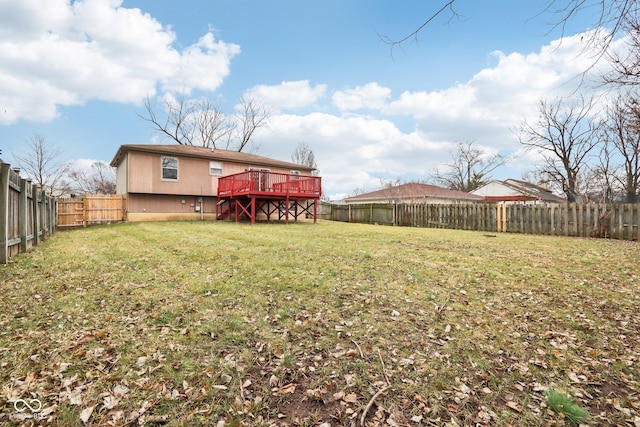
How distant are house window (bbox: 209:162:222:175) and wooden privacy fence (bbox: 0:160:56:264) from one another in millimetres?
10557

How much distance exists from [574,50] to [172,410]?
5205 millimetres

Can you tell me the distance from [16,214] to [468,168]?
44.9m

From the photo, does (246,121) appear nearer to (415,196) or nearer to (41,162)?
(41,162)

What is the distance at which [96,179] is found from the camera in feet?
121

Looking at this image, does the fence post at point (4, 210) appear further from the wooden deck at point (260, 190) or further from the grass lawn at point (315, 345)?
the wooden deck at point (260, 190)

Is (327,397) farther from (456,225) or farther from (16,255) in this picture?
(456,225)

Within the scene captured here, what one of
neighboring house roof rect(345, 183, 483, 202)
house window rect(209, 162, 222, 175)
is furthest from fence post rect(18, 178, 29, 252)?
neighboring house roof rect(345, 183, 483, 202)

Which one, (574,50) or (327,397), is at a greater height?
(574,50)

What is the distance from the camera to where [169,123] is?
102 ft

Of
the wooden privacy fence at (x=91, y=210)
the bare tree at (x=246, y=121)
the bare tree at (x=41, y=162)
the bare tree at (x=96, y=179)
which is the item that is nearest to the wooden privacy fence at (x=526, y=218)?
the wooden privacy fence at (x=91, y=210)

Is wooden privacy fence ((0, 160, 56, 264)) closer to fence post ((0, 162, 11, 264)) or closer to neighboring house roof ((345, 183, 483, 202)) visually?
fence post ((0, 162, 11, 264))

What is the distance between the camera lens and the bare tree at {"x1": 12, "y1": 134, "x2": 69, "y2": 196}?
26.6 m

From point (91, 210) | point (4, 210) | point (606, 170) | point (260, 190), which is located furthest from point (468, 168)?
point (4, 210)

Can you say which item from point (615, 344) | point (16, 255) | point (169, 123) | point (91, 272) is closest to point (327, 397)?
point (615, 344)
